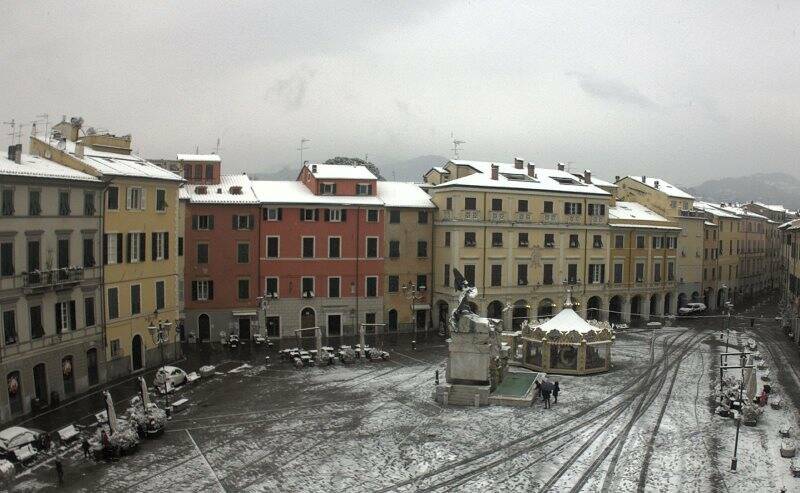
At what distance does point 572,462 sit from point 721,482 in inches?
216

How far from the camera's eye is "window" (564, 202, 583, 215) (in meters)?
64.8

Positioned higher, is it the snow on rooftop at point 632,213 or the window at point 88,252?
the snow on rooftop at point 632,213

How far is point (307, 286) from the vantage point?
58656mm

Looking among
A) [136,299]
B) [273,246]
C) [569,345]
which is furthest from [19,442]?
[273,246]

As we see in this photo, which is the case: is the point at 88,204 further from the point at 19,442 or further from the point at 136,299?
the point at 19,442

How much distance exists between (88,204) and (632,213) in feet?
182

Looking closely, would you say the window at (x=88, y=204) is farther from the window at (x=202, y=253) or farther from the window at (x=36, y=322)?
the window at (x=202, y=253)

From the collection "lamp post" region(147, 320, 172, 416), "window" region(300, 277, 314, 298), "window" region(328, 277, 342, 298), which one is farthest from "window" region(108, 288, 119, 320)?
"window" region(328, 277, 342, 298)

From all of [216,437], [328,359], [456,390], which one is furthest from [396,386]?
[216,437]

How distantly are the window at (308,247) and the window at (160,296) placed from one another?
14222 millimetres

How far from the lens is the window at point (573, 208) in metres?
64.8

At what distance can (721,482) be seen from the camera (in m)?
25.2

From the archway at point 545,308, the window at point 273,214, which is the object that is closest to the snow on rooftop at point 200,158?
the window at point 273,214

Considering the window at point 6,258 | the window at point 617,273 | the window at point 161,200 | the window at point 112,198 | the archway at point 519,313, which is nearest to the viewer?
the window at point 6,258
